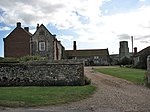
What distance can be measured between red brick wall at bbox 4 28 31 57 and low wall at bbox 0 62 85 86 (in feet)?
112

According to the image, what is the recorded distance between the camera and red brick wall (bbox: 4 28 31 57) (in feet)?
185

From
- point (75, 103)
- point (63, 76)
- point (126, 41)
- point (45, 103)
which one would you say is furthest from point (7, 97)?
point (126, 41)

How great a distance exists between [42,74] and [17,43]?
119 ft

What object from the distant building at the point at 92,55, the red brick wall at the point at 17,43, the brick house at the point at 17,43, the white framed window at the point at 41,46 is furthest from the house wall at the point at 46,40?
the distant building at the point at 92,55

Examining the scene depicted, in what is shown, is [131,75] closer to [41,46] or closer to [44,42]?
[44,42]

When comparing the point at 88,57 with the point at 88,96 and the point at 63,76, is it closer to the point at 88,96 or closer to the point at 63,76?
the point at 63,76

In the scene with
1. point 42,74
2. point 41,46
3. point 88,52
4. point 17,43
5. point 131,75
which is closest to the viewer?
point 42,74

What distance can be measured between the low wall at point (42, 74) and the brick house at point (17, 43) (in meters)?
34.1

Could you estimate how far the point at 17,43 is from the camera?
186ft

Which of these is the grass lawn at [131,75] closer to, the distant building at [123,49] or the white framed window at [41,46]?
the white framed window at [41,46]

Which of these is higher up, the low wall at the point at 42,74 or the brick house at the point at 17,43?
the brick house at the point at 17,43

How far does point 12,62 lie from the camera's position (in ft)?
76.3

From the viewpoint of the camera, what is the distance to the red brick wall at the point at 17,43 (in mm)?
56250

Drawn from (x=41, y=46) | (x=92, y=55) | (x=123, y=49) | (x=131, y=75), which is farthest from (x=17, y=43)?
(x=123, y=49)
